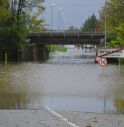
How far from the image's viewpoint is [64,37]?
298 ft

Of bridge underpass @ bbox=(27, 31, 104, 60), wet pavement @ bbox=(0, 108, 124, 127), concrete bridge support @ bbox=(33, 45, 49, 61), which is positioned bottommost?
concrete bridge support @ bbox=(33, 45, 49, 61)

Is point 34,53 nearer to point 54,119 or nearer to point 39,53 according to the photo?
point 39,53

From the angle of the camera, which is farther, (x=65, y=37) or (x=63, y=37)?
(x=65, y=37)

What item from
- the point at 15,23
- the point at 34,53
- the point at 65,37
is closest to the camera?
the point at 15,23

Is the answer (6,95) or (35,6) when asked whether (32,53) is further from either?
(6,95)

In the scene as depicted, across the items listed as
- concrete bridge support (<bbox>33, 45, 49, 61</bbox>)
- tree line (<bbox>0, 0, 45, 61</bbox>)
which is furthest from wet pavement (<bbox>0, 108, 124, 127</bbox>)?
concrete bridge support (<bbox>33, 45, 49, 61</bbox>)

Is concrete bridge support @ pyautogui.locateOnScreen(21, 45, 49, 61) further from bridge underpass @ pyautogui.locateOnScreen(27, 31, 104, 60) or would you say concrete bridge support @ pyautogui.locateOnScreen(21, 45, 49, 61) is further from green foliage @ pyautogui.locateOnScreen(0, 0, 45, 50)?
green foliage @ pyautogui.locateOnScreen(0, 0, 45, 50)

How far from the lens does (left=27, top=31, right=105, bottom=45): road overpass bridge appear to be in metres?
88.7

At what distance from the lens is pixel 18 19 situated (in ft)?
254

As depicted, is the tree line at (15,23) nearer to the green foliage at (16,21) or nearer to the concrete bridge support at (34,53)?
the green foliage at (16,21)

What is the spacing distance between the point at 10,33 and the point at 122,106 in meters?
56.8

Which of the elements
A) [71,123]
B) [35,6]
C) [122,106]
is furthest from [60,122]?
[35,6]

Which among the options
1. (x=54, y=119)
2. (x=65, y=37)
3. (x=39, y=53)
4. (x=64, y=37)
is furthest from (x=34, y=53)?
(x=54, y=119)

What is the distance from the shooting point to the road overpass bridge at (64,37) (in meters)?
88.7
